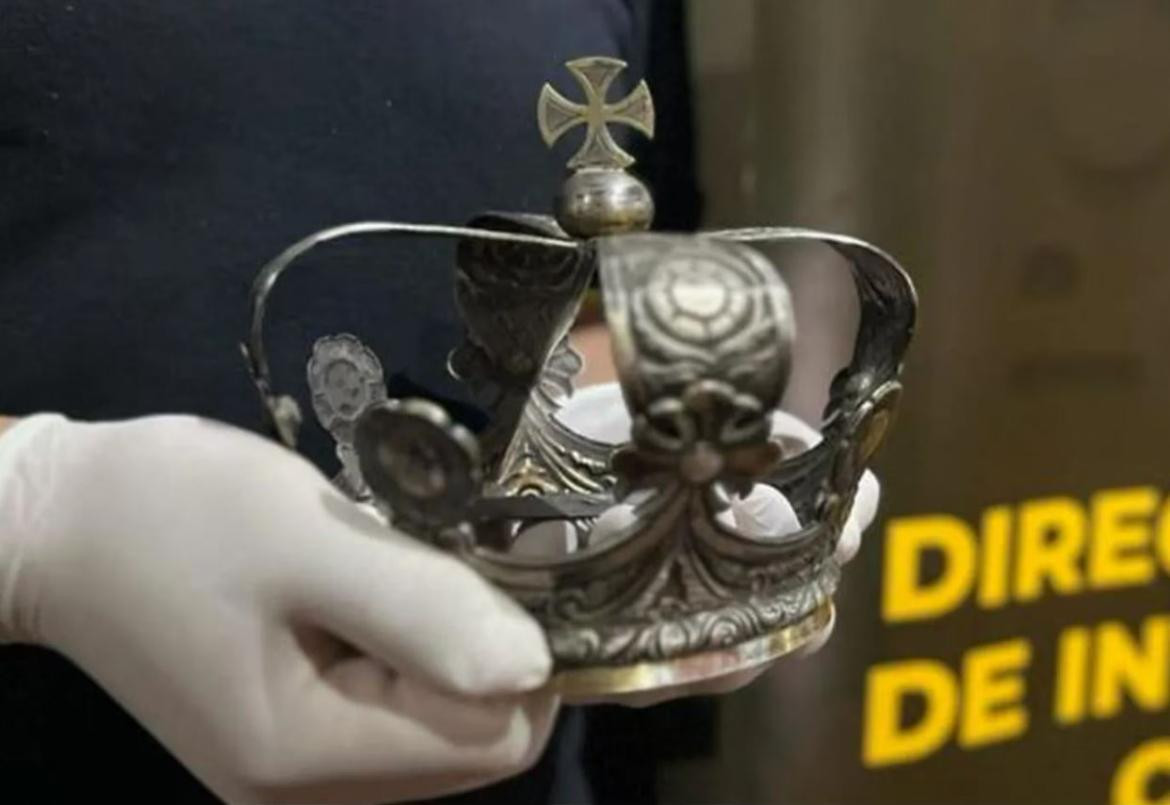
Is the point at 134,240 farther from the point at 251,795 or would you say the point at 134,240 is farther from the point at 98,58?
the point at 251,795

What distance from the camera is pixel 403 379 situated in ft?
2.05

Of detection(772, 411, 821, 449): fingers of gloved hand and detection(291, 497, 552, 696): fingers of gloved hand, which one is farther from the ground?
detection(291, 497, 552, 696): fingers of gloved hand

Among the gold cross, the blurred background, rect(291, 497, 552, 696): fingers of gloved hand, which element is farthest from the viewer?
the blurred background

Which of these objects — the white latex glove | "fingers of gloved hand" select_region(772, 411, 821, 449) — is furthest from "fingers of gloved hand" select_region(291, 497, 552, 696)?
"fingers of gloved hand" select_region(772, 411, 821, 449)

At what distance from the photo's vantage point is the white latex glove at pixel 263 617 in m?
0.41

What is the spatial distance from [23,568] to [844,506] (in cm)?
24

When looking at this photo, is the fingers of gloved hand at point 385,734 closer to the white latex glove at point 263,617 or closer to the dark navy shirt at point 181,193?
the white latex glove at point 263,617

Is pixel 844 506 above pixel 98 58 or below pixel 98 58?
below

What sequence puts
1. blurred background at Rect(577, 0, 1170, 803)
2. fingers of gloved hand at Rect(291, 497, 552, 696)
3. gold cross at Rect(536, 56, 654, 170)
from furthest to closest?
blurred background at Rect(577, 0, 1170, 803)
gold cross at Rect(536, 56, 654, 170)
fingers of gloved hand at Rect(291, 497, 552, 696)

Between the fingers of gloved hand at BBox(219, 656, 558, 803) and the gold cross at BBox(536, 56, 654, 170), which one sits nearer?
the fingers of gloved hand at BBox(219, 656, 558, 803)

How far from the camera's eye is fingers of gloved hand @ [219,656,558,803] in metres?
0.43

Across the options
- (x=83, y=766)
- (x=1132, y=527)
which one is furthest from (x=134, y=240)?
(x=1132, y=527)

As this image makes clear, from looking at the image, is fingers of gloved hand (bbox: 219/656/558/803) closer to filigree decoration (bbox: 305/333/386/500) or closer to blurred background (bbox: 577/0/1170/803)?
filigree decoration (bbox: 305/333/386/500)

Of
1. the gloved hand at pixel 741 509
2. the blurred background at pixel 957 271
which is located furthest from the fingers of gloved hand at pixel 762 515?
the blurred background at pixel 957 271
